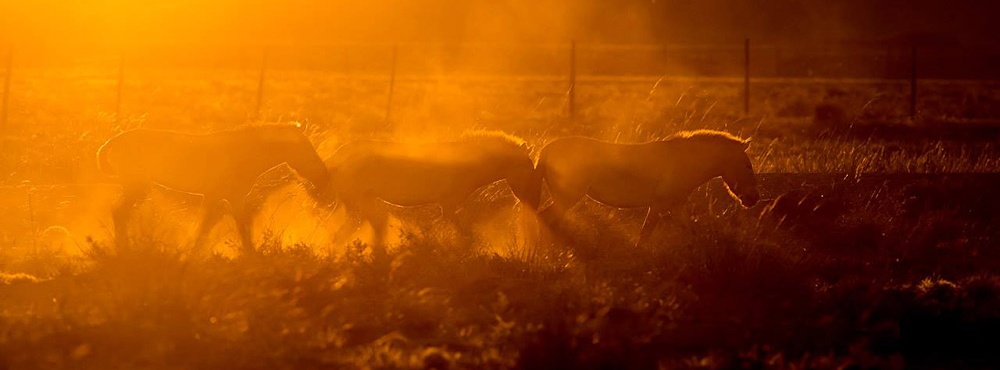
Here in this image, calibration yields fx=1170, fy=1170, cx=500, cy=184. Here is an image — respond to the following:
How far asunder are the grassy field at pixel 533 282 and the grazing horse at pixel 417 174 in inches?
13.2

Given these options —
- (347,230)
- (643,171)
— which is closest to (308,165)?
(347,230)

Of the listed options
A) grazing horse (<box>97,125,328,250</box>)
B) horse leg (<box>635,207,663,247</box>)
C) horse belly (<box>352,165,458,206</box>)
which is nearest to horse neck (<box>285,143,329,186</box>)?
grazing horse (<box>97,125,328,250</box>)

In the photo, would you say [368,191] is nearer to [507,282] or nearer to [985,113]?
[507,282]

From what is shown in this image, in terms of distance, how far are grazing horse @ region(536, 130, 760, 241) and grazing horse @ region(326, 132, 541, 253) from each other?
0.27m

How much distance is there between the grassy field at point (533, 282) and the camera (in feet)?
20.7

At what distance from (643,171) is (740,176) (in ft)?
2.63

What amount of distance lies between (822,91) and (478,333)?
81.7ft

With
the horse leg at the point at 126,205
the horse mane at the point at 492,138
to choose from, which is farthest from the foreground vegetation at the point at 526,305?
the horse mane at the point at 492,138

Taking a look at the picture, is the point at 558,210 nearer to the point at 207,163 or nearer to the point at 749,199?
the point at 749,199

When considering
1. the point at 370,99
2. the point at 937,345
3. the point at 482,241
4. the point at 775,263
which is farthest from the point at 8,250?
the point at 370,99

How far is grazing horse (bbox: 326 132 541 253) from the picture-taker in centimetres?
910

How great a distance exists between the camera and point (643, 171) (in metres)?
9.23

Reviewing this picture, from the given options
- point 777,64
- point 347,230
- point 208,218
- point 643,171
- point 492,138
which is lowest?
point 777,64

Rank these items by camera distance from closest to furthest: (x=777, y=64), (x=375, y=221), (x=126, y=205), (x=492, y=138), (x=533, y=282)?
(x=533, y=282) → (x=375, y=221) → (x=126, y=205) → (x=492, y=138) → (x=777, y=64)
